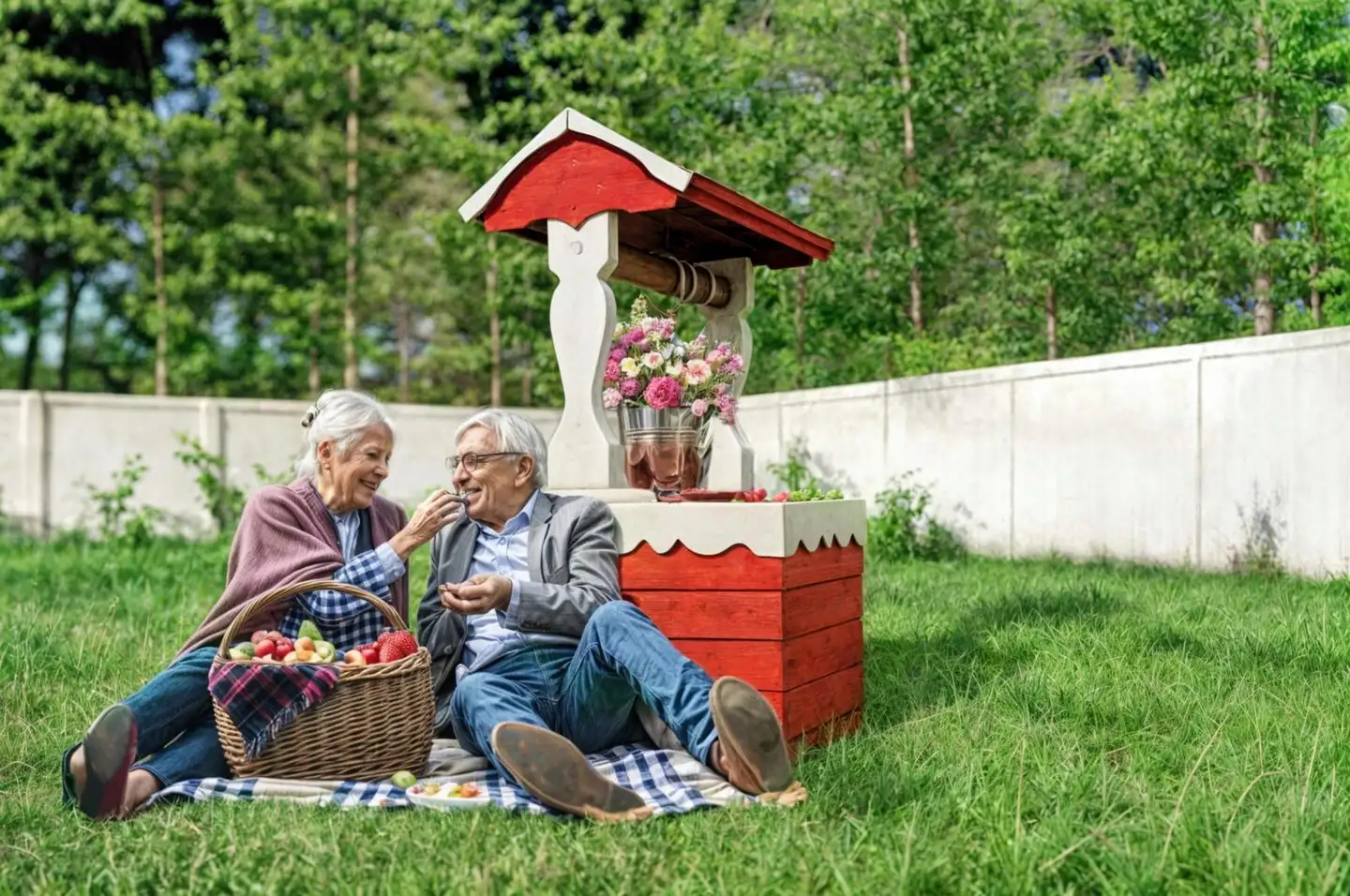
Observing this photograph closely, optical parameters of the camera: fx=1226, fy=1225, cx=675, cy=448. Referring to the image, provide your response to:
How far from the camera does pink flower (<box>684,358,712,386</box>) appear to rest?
13.5 feet

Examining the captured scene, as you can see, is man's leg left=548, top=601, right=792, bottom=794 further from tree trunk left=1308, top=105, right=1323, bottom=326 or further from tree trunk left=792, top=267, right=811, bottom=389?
tree trunk left=792, top=267, right=811, bottom=389

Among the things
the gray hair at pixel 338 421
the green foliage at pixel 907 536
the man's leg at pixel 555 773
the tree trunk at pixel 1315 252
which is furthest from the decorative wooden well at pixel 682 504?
the tree trunk at pixel 1315 252

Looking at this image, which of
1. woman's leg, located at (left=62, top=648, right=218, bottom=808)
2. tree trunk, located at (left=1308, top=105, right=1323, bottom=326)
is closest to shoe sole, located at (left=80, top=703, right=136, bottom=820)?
woman's leg, located at (left=62, top=648, right=218, bottom=808)

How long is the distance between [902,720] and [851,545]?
2.01 feet

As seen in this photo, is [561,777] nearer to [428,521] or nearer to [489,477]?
[428,521]

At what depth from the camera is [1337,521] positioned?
6754 mm

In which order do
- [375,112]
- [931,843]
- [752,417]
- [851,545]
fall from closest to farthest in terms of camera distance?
[931,843] → [851,545] → [752,417] → [375,112]

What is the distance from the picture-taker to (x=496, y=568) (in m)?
3.68

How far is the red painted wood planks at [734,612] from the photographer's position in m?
3.57

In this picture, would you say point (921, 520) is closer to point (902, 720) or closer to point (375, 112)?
point (902, 720)

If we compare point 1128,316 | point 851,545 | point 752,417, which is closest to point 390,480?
point 752,417

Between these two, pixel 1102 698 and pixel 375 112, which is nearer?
pixel 1102 698

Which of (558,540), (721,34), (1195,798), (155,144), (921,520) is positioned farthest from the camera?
(155,144)

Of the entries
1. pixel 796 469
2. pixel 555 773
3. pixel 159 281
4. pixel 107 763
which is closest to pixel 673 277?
pixel 555 773
